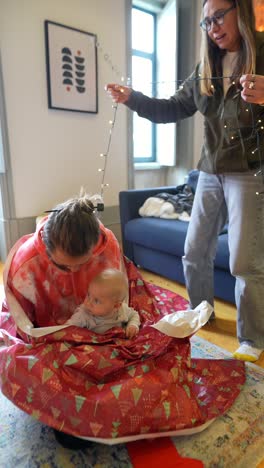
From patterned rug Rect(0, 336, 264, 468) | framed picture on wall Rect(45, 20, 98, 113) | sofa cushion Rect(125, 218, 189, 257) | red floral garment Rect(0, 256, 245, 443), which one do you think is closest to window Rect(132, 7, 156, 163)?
framed picture on wall Rect(45, 20, 98, 113)

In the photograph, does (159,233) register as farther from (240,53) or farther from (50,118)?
(50,118)

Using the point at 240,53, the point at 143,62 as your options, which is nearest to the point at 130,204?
the point at 240,53

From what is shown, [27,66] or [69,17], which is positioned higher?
[69,17]

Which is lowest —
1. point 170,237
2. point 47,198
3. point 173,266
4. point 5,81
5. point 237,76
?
point 173,266

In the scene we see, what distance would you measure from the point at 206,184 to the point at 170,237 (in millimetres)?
636

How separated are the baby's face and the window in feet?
7.91

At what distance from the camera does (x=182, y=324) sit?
1.06 metres

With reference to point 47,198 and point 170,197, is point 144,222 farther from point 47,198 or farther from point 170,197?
point 47,198

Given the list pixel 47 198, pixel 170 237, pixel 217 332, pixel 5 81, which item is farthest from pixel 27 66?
pixel 217 332

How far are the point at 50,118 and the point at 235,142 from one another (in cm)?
177

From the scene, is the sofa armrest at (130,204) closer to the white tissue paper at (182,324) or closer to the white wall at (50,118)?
the white wall at (50,118)

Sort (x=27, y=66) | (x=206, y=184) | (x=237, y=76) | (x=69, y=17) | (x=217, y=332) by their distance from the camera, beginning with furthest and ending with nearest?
(x=69, y=17) → (x=27, y=66) → (x=217, y=332) → (x=206, y=184) → (x=237, y=76)

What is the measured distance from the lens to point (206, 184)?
1411 mm

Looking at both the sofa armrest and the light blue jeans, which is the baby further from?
the sofa armrest
